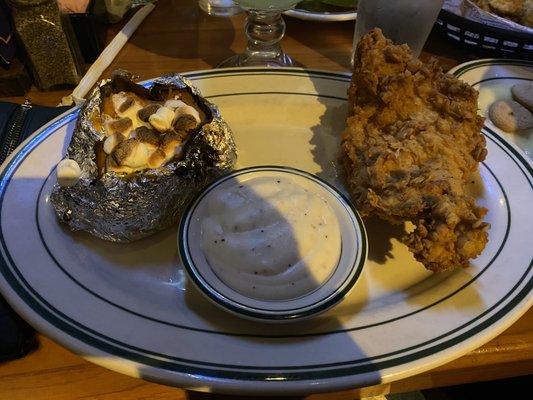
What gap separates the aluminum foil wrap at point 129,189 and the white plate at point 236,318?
0.07m

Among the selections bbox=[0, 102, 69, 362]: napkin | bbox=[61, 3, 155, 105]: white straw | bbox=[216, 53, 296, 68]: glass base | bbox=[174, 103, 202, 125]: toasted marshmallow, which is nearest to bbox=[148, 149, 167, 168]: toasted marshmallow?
bbox=[174, 103, 202, 125]: toasted marshmallow

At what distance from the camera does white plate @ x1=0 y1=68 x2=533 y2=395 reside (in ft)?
3.24

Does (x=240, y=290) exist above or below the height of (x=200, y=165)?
below

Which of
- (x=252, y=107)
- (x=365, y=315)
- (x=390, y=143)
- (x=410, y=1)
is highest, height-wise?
(x=410, y=1)

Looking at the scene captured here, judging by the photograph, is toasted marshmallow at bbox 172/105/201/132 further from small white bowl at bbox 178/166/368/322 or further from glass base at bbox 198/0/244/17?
glass base at bbox 198/0/244/17

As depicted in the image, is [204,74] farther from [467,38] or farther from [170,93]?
[467,38]

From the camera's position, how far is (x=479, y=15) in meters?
1.90

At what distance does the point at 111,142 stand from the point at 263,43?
980mm

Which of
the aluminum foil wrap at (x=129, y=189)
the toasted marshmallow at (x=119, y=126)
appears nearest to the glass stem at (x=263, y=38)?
the aluminum foil wrap at (x=129, y=189)

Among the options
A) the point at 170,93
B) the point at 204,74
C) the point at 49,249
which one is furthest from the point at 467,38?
the point at 49,249

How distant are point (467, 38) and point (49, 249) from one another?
1.71 metres

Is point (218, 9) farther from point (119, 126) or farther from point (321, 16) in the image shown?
point (119, 126)

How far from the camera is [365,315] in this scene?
44.5 inches

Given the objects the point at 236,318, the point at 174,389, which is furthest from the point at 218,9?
the point at 174,389
